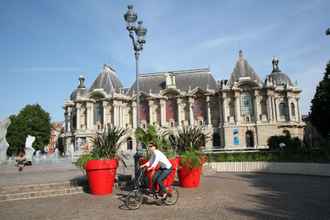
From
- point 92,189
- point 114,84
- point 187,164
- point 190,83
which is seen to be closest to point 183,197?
point 187,164

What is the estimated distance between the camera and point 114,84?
55594mm

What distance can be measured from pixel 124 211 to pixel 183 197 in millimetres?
2334

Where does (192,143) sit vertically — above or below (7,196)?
above

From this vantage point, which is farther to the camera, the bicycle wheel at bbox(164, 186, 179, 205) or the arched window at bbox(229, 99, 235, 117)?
the arched window at bbox(229, 99, 235, 117)

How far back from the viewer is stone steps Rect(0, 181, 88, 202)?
9.13 m

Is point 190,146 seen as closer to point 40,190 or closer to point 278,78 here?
point 40,190

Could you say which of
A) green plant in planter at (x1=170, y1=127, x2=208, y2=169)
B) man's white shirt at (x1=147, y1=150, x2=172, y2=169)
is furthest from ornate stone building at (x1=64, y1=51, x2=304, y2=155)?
man's white shirt at (x1=147, y1=150, x2=172, y2=169)

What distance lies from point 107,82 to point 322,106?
121ft

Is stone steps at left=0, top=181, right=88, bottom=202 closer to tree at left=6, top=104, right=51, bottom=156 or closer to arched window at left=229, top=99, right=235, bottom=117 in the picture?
arched window at left=229, top=99, right=235, bottom=117

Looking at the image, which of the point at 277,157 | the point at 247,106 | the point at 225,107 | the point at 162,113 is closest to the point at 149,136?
the point at 277,157

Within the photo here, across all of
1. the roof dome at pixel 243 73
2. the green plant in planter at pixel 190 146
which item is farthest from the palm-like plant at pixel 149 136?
the roof dome at pixel 243 73

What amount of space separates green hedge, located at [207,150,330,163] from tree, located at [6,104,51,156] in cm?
4208

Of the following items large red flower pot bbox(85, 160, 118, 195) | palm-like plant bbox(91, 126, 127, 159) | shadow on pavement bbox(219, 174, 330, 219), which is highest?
palm-like plant bbox(91, 126, 127, 159)

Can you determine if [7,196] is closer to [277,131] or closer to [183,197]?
[183,197]
